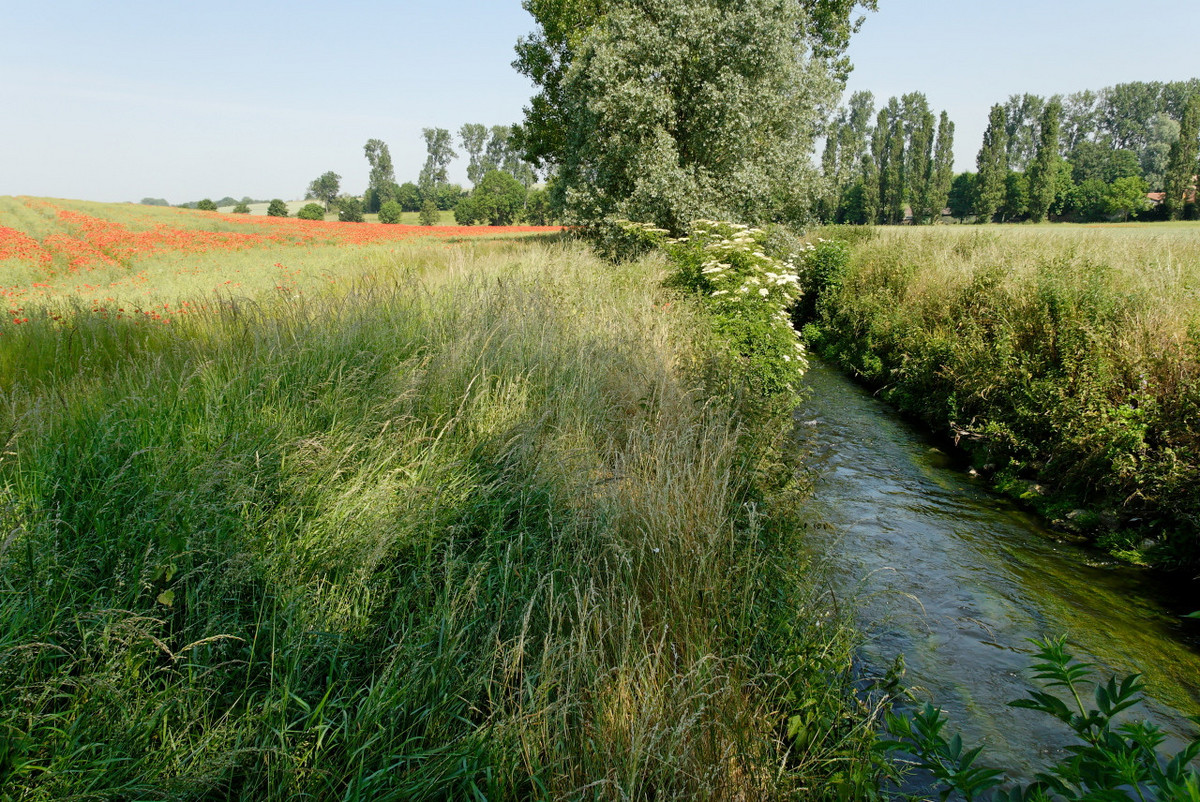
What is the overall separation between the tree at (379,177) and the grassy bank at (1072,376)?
7819cm

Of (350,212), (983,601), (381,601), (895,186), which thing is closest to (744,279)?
(983,601)

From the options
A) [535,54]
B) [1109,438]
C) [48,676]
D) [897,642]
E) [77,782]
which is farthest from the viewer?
[535,54]

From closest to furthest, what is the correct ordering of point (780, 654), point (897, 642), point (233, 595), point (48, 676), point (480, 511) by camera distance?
point (48, 676)
point (233, 595)
point (780, 654)
point (480, 511)
point (897, 642)

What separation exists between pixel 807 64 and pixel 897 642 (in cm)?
1646

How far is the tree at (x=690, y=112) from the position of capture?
13484mm

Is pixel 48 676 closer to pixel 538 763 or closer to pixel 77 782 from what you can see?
pixel 77 782

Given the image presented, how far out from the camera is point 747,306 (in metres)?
8.19

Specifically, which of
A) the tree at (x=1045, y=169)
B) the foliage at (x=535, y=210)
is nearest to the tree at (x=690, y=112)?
the tree at (x=1045, y=169)

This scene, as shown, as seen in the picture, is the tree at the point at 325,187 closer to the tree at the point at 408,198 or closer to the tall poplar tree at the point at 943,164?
the tree at the point at 408,198

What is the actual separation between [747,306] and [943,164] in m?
60.7

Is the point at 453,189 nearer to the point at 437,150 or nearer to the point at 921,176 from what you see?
the point at 437,150

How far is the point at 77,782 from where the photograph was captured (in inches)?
71.3

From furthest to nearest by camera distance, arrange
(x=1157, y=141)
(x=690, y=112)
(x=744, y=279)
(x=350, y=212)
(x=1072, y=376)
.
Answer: (x=1157, y=141) < (x=350, y=212) < (x=690, y=112) < (x=744, y=279) < (x=1072, y=376)

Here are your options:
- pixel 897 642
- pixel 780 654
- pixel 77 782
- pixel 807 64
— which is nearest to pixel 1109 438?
pixel 897 642
